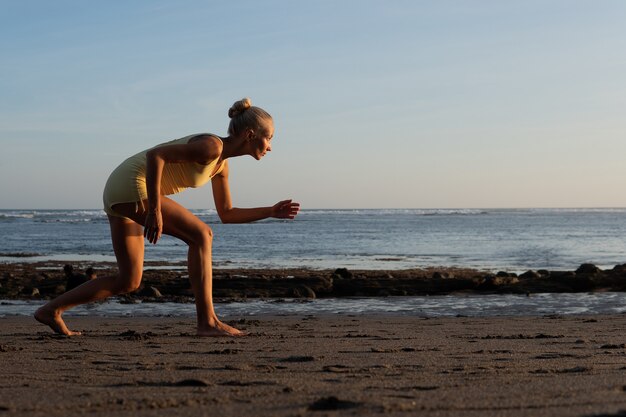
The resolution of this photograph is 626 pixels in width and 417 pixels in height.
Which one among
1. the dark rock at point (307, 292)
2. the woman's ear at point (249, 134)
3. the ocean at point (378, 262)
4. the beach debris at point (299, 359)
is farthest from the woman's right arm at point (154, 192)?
the dark rock at point (307, 292)

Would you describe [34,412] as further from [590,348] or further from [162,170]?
[590,348]

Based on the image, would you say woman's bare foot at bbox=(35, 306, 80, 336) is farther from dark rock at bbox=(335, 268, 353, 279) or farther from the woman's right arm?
dark rock at bbox=(335, 268, 353, 279)

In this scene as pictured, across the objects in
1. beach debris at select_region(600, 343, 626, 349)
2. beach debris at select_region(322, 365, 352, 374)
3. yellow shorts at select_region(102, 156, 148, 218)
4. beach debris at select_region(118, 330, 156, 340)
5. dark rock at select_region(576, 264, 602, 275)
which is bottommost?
dark rock at select_region(576, 264, 602, 275)

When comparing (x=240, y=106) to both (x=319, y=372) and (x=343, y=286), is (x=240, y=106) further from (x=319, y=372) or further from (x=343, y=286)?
(x=343, y=286)

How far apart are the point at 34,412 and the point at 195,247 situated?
298cm

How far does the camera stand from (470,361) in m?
4.41

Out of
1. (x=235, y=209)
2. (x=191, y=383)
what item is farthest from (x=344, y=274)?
(x=191, y=383)

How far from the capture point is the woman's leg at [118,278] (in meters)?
5.66

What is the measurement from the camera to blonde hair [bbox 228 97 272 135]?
5562mm

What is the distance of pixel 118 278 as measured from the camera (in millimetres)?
5754

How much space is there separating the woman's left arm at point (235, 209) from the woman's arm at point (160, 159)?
68 cm

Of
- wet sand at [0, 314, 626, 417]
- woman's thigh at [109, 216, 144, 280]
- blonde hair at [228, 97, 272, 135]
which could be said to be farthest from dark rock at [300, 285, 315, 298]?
blonde hair at [228, 97, 272, 135]

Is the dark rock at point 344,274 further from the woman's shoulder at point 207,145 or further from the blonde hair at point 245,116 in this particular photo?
the woman's shoulder at point 207,145

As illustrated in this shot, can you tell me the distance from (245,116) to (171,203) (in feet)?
2.59
